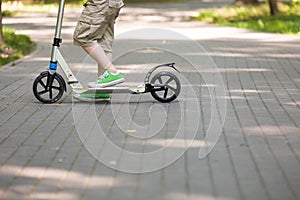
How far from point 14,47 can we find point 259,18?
32.4ft

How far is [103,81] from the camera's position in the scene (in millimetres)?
8516

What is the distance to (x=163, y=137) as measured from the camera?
271 inches

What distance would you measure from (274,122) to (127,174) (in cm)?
241

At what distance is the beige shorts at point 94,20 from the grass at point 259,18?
9.79 meters

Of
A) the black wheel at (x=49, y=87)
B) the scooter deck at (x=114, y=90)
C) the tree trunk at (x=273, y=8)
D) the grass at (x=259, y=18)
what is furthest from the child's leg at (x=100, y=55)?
the tree trunk at (x=273, y=8)

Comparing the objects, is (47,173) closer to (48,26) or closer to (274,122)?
(274,122)

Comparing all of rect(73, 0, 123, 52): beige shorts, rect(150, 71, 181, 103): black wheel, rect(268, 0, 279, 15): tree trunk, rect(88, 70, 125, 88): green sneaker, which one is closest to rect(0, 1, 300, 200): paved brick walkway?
rect(150, 71, 181, 103): black wheel

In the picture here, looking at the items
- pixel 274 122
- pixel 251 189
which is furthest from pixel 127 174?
pixel 274 122

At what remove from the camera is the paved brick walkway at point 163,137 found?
5.24 meters

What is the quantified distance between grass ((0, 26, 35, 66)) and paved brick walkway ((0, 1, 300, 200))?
40 centimetres

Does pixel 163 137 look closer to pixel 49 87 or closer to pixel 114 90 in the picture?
pixel 114 90

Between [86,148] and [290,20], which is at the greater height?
[86,148]

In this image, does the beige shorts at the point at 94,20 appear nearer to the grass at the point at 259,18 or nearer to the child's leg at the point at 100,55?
the child's leg at the point at 100,55

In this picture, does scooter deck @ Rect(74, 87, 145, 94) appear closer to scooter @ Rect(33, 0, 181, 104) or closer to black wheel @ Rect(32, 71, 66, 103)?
scooter @ Rect(33, 0, 181, 104)
